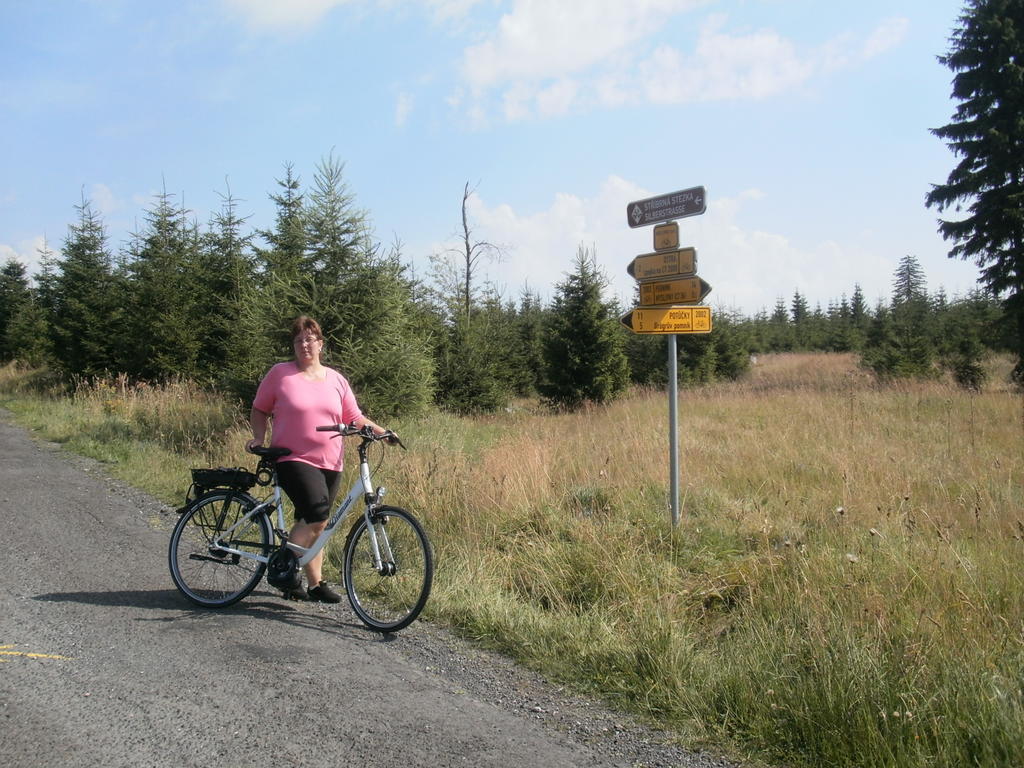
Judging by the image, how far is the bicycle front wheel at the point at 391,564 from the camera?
4.35 meters

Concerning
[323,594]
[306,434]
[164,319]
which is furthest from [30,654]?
[164,319]

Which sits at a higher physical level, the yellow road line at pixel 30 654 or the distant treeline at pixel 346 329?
the distant treeline at pixel 346 329

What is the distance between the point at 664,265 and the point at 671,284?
0.19 metres

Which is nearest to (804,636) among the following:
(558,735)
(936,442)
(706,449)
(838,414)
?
(558,735)

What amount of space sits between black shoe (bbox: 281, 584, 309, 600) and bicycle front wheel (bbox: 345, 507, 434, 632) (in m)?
0.38

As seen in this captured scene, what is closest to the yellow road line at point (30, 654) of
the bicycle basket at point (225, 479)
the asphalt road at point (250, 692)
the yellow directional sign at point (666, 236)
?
the asphalt road at point (250, 692)

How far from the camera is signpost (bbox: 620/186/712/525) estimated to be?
20.1 ft

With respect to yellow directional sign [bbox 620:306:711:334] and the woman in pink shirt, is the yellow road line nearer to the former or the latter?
the woman in pink shirt

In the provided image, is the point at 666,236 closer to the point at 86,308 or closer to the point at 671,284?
the point at 671,284

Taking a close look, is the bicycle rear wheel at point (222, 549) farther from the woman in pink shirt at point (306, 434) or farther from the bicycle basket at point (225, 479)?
the woman in pink shirt at point (306, 434)

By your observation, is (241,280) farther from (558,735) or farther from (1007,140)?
(1007,140)

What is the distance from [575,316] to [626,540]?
1628cm

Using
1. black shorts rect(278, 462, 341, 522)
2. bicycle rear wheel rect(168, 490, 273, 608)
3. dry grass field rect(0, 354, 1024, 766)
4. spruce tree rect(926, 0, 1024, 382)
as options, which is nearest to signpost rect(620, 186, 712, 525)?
dry grass field rect(0, 354, 1024, 766)

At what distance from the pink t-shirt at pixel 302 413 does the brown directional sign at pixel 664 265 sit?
3.16 m
